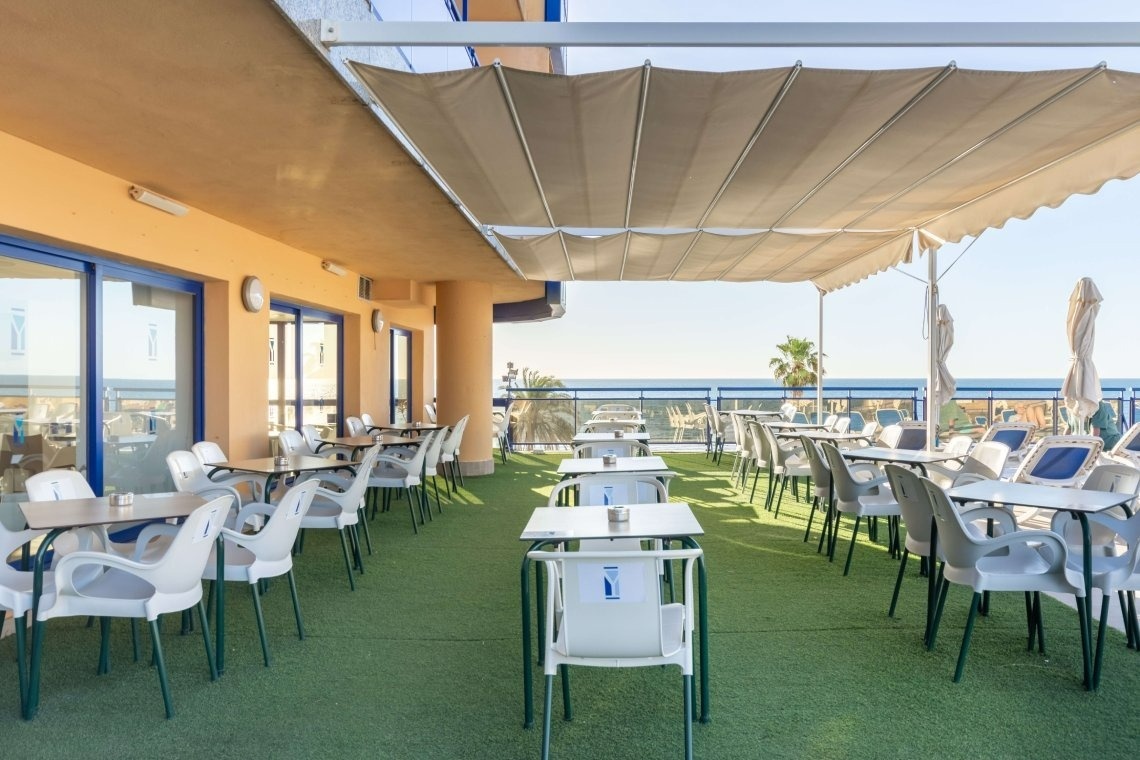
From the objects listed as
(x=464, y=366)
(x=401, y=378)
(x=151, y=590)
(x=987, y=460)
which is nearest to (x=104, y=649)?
(x=151, y=590)

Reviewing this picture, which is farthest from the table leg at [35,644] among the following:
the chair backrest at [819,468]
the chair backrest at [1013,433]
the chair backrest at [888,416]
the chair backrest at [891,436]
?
the chair backrest at [888,416]

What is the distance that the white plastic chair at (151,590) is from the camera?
293 cm

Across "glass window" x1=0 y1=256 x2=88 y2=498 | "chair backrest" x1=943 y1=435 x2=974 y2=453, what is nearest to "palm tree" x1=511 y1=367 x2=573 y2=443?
"chair backrest" x1=943 y1=435 x2=974 y2=453

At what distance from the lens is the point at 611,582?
2.36 meters

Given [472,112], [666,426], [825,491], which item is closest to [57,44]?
[472,112]

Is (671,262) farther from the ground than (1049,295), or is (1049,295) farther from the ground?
(1049,295)

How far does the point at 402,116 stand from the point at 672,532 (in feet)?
8.96

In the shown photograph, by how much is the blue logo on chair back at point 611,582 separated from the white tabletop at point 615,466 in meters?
1.93

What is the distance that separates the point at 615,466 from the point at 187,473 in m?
2.94

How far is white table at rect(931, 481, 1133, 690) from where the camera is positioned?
123 inches

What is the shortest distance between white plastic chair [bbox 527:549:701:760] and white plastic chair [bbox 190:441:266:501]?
331 centimetres

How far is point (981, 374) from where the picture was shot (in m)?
71.1

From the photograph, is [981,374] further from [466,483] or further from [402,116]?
[402,116]

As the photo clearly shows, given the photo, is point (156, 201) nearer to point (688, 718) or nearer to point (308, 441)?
point (308, 441)
